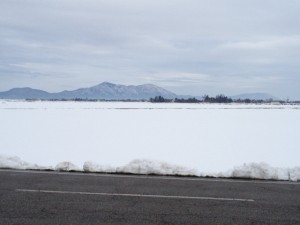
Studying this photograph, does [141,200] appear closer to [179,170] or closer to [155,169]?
[155,169]

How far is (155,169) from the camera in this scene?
10477 mm

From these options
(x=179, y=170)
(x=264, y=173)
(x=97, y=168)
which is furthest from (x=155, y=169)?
(x=264, y=173)

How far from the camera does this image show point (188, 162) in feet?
53.7

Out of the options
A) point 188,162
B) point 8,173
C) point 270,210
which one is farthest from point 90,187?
point 188,162

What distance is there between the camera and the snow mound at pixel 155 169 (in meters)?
10.4

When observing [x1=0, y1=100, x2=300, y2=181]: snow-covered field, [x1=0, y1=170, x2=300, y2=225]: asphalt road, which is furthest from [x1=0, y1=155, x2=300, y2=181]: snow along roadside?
[x1=0, y1=170, x2=300, y2=225]: asphalt road

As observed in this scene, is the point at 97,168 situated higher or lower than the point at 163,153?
higher

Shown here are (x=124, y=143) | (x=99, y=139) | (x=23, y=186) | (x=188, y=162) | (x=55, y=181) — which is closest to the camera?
(x=23, y=186)

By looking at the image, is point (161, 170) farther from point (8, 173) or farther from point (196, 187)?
point (8, 173)

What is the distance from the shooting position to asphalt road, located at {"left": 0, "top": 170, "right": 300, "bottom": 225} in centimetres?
596

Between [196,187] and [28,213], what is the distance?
3.94m

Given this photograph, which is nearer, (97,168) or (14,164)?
(97,168)

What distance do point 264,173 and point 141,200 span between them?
451 centimetres

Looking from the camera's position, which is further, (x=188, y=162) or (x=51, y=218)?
(x=188, y=162)
